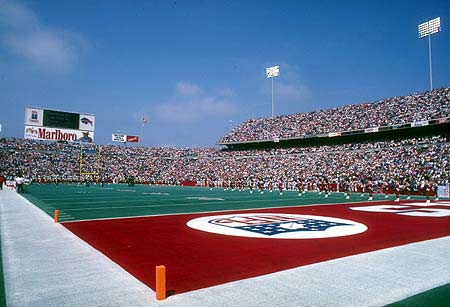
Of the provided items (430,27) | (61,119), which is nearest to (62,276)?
(430,27)

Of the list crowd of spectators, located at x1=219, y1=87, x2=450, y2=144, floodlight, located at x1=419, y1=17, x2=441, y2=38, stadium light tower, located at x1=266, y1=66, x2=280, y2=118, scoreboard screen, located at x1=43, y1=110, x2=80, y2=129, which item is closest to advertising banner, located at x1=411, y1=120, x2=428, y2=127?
crowd of spectators, located at x1=219, y1=87, x2=450, y2=144

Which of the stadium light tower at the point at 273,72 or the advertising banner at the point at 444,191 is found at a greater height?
the stadium light tower at the point at 273,72

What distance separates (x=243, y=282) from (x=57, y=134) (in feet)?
198

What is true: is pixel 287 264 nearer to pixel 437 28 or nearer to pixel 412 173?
pixel 412 173

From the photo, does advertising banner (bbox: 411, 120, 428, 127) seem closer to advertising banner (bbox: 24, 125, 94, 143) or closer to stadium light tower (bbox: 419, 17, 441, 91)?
stadium light tower (bbox: 419, 17, 441, 91)

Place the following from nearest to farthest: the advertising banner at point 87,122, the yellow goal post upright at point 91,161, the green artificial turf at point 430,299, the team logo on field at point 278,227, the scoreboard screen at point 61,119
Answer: the green artificial turf at point 430,299
the team logo on field at point 278,227
the yellow goal post upright at point 91,161
the scoreboard screen at point 61,119
the advertising banner at point 87,122

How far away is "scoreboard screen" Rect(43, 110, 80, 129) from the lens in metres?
57.2

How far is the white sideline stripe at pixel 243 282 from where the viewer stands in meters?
4.36

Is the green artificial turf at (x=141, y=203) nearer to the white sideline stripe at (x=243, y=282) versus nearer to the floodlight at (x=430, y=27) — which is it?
the white sideline stripe at (x=243, y=282)

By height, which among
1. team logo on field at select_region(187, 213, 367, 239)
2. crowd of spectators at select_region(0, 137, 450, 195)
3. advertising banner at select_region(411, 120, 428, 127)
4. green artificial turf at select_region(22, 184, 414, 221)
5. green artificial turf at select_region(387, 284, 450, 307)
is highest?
advertising banner at select_region(411, 120, 428, 127)

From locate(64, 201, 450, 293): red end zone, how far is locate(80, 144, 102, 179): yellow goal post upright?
155 feet

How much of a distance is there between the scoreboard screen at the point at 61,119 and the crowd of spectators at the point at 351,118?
2590 centimetres

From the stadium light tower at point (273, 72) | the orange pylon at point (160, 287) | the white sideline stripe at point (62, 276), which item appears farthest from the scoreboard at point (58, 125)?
the orange pylon at point (160, 287)

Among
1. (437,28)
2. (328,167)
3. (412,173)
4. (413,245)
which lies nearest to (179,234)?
(413,245)
